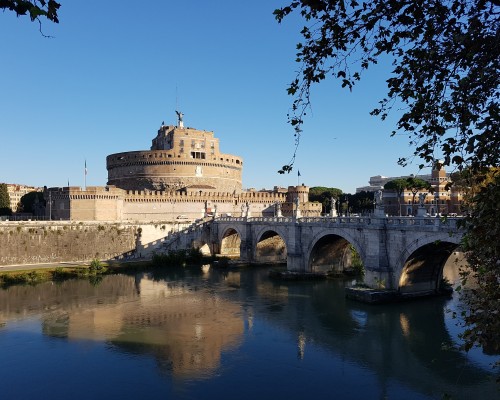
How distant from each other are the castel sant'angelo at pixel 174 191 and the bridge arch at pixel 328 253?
13594 millimetres

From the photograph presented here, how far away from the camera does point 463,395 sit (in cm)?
1223

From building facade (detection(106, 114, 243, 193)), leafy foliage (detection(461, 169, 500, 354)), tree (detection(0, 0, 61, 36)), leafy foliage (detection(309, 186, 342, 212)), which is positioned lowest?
leafy foliage (detection(461, 169, 500, 354))

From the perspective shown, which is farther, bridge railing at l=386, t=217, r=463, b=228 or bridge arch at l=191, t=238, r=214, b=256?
bridge arch at l=191, t=238, r=214, b=256

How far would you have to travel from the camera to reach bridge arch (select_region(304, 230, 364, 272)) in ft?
97.5

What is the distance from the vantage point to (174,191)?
51.4 metres

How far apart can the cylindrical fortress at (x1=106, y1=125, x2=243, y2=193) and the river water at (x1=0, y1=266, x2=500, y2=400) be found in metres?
29.6

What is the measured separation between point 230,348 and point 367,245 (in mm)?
10383

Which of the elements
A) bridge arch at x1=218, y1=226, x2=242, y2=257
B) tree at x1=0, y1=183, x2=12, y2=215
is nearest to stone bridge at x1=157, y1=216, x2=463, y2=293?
bridge arch at x1=218, y1=226, x2=242, y2=257

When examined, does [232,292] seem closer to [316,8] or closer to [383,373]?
[383,373]

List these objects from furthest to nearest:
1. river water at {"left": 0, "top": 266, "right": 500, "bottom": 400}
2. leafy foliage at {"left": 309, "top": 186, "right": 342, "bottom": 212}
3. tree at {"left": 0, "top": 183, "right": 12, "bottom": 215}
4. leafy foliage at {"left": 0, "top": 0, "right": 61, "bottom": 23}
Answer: leafy foliage at {"left": 309, "top": 186, "right": 342, "bottom": 212}
tree at {"left": 0, "top": 183, "right": 12, "bottom": 215}
river water at {"left": 0, "top": 266, "right": 500, "bottom": 400}
leafy foliage at {"left": 0, "top": 0, "right": 61, "bottom": 23}

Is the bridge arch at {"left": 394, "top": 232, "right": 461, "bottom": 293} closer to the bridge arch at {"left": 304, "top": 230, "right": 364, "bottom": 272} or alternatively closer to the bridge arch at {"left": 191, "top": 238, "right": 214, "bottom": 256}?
the bridge arch at {"left": 304, "top": 230, "right": 364, "bottom": 272}

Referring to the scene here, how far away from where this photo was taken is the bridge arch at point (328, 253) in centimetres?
2970

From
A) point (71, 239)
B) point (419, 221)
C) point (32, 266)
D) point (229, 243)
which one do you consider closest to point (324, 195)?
point (229, 243)

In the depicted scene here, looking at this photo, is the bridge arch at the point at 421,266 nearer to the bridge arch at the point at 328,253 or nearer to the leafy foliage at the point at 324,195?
the bridge arch at the point at 328,253
